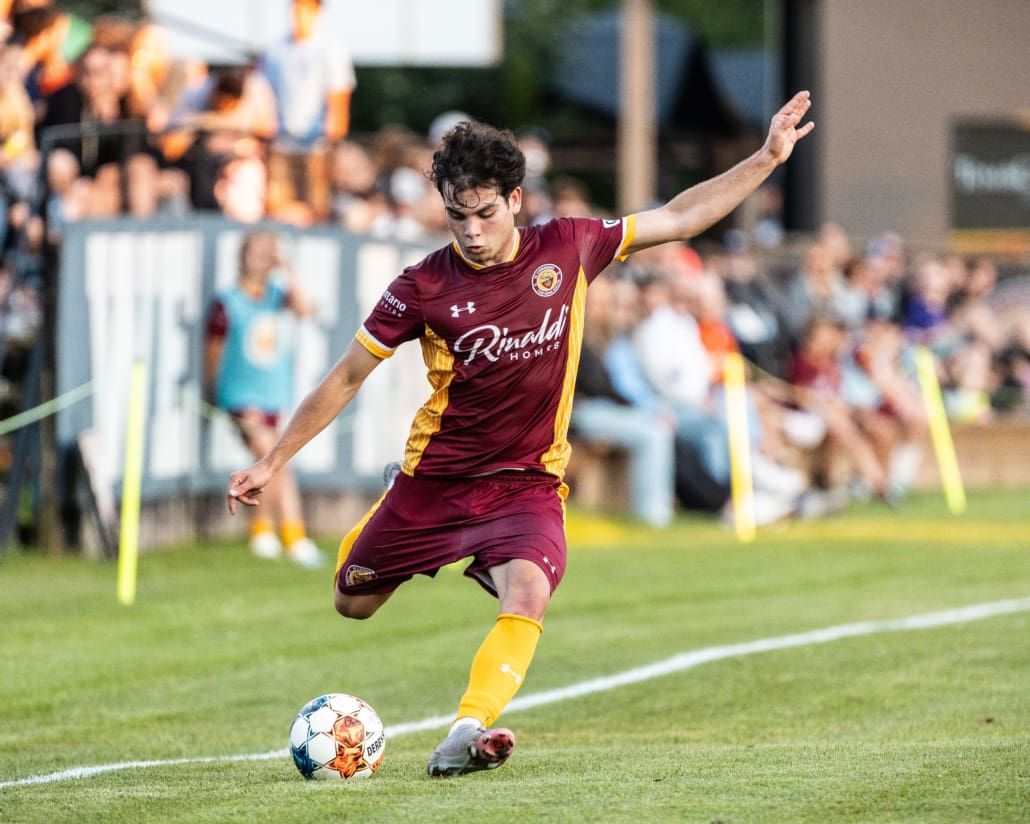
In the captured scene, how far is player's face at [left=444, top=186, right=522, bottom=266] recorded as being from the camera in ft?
20.9

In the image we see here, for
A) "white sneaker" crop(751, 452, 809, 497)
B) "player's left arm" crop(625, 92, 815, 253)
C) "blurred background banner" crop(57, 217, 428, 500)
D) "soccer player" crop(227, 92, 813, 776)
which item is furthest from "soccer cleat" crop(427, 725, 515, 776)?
"white sneaker" crop(751, 452, 809, 497)

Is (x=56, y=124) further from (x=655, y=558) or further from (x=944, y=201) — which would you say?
(x=944, y=201)

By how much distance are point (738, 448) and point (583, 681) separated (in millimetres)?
7605

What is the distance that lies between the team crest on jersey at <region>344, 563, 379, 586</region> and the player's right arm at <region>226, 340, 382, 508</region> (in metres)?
0.55

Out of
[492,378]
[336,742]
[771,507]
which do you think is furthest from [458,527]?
[771,507]

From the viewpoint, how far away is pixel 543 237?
677cm

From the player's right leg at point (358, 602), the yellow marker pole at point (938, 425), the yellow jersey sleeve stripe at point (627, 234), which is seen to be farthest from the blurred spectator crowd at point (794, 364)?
the yellow jersey sleeve stripe at point (627, 234)

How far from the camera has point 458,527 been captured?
6.82m

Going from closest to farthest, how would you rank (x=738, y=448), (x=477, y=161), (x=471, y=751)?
(x=471, y=751)
(x=477, y=161)
(x=738, y=448)

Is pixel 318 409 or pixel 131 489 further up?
pixel 318 409

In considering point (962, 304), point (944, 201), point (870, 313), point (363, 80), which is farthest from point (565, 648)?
point (363, 80)

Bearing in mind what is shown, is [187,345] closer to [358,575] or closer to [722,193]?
[358,575]

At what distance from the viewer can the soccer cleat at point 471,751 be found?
19.3 feet

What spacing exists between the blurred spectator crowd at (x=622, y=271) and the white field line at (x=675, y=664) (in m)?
5.64
